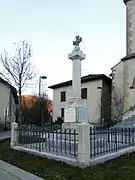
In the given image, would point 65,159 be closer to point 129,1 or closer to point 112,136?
point 112,136

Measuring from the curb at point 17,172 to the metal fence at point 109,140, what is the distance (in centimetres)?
211

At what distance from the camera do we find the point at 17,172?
8.67m

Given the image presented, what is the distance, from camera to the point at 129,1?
119 ft

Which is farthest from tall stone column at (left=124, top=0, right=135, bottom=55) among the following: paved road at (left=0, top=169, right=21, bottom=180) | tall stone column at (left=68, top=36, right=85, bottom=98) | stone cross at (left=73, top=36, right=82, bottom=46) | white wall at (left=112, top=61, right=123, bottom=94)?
paved road at (left=0, top=169, right=21, bottom=180)

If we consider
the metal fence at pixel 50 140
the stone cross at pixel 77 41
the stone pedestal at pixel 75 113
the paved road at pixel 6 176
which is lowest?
the paved road at pixel 6 176

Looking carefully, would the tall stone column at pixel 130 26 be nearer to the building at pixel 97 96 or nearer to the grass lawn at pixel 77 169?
the building at pixel 97 96

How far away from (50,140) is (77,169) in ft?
8.34

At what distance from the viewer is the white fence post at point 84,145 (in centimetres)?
865

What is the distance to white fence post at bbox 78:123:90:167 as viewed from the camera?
28.4 feet

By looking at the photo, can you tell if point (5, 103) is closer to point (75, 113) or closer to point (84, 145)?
point (75, 113)

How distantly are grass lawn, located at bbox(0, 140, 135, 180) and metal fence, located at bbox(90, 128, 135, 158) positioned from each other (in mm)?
500

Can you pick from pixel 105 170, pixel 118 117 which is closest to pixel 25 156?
pixel 105 170

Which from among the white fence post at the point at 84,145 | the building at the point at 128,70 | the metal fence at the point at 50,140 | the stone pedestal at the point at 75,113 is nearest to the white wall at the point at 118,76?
the building at the point at 128,70

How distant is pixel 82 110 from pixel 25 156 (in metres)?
3.70
